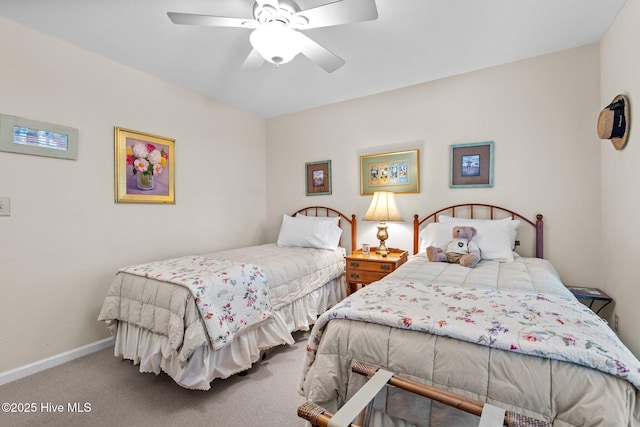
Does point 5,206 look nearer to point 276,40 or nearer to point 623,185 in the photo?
point 276,40

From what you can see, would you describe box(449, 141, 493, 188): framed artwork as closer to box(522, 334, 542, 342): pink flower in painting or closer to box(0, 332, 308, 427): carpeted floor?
box(522, 334, 542, 342): pink flower in painting

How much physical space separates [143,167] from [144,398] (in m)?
1.96

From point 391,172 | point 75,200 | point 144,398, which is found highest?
point 391,172

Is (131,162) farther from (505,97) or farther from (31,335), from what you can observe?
(505,97)

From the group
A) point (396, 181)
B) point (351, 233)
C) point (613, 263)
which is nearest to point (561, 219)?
point (613, 263)

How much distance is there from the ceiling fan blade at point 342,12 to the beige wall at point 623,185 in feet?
5.19

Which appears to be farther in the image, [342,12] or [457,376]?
[342,12]

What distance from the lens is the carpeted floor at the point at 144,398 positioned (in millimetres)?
1665

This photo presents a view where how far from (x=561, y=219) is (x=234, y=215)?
3.35m

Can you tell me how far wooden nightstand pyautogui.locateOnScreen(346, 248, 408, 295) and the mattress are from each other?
1175mm

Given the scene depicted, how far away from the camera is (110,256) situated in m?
2.59

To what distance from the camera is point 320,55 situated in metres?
2.03

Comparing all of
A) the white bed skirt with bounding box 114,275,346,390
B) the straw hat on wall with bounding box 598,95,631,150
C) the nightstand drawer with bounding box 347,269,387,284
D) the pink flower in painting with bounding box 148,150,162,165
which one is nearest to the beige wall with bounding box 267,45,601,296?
the straw hat on wall with bounding box 598,95,631,150

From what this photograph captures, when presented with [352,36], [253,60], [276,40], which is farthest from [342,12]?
[253,60]
